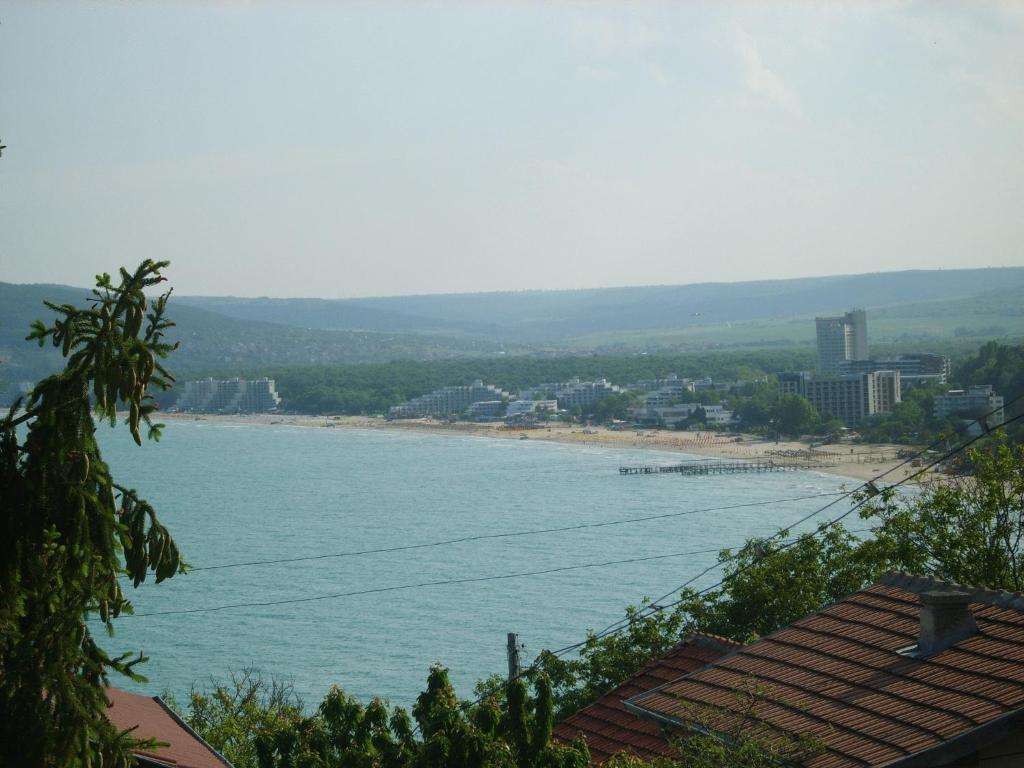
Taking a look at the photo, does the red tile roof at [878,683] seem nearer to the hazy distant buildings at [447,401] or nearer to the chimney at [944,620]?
the chimney at [944,620]

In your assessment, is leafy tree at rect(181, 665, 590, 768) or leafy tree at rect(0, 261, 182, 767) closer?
leafy tree at rect(0, 261, 182, 767)

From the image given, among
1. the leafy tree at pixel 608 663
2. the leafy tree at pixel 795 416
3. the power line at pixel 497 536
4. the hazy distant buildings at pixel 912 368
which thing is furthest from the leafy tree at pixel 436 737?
the hazy distant buildings at pixel 912 368

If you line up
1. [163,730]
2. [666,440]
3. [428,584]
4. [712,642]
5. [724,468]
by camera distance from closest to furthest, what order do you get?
[163,730]
[712,642]
[428,584]
[724,468]
[666,440]

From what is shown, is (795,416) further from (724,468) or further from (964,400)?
(964,400)

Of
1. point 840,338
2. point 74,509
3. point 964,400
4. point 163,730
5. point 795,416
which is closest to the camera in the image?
point 74,509

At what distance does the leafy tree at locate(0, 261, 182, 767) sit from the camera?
3895 millimetres

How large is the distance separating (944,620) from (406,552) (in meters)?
Answer: 40.9

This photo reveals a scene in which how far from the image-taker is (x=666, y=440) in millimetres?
98125

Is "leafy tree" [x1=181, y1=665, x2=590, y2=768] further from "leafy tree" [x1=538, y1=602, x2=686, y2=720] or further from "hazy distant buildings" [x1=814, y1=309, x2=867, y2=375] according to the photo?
"hazy distant buildings" [x1=814, y1=309, x2=867, y2=375]

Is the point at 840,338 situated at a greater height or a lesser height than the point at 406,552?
greater

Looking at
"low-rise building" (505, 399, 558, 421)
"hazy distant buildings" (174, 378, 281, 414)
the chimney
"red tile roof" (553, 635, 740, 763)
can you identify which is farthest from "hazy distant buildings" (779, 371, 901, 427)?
the chimney

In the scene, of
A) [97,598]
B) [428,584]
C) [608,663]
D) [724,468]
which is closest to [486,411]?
[724,468]

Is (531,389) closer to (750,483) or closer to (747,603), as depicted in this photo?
(750,483)

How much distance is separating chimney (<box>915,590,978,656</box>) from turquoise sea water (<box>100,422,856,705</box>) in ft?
63.4
